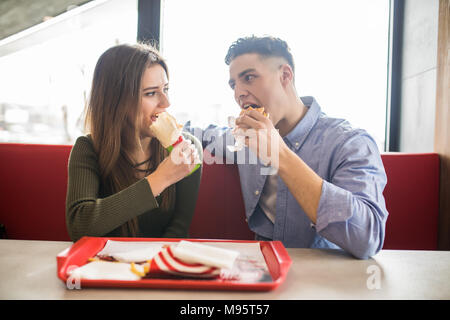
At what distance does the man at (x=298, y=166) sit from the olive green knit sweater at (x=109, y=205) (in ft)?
1.09

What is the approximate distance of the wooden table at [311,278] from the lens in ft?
2.09

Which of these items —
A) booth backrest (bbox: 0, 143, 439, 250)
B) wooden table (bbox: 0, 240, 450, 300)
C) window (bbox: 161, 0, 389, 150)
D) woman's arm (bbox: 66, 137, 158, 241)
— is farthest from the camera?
window (bbox: 161, 0, 389, 150)

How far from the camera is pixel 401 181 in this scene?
1.69 m

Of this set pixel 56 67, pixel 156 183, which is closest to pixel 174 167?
pixel 156 183

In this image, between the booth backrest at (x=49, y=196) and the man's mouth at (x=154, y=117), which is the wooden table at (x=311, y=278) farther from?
the booth backrest at (x=49, y=196)

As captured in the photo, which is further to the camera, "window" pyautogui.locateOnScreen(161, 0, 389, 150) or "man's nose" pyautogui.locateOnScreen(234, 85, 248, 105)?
"window" pyautogui.locateOnScreen(161, 0, 389, 150)

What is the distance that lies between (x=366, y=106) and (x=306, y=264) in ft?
5.98

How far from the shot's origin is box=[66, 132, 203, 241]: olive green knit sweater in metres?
1.06

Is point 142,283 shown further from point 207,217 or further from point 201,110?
point 201,110

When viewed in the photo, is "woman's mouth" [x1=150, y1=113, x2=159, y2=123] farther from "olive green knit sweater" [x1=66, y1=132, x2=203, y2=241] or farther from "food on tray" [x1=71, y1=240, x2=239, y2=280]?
"food on tray" [x1=71, y1=240, x2=239, y2=280]

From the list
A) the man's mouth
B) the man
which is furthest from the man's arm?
the man's mouth

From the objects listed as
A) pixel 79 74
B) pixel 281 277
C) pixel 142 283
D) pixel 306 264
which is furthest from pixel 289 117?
pixel 79 74

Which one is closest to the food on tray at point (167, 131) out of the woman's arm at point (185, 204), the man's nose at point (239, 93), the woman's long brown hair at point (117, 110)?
the woman's long brown hair at point (117, 110)

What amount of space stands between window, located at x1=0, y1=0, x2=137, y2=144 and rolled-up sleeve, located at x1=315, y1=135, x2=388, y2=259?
186 cm
